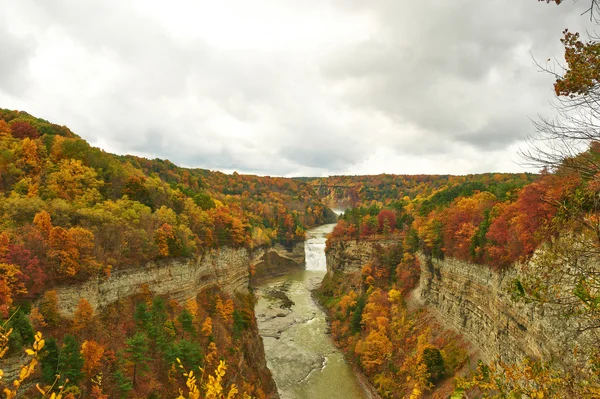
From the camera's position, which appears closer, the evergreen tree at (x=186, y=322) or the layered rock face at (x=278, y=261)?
the evergreen tree at (x=186, y=322)

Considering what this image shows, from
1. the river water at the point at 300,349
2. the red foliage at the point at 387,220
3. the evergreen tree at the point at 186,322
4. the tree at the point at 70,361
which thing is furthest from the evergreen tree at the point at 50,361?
the red foliage at the point at 387,220

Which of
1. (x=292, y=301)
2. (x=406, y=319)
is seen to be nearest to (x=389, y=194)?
(x=292, y=301)

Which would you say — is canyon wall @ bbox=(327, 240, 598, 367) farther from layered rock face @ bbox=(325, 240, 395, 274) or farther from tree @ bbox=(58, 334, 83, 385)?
tree @ bbox=(58, 334, 83, 385)

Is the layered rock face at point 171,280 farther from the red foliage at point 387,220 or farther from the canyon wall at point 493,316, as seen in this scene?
the red foliage at point 387,220

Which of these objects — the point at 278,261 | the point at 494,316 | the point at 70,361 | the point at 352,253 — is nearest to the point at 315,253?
the point at 278,261

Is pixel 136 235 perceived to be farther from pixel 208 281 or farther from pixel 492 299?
pixel 492 299

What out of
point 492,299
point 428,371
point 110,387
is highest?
point 492,299

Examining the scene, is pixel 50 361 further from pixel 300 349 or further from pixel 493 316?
pixel 300 349
